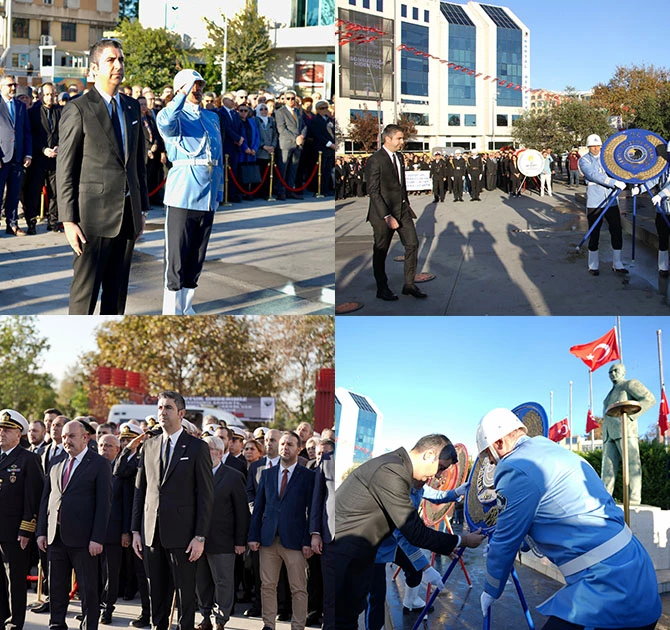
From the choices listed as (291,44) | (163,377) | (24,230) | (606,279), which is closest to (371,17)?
(606,279)

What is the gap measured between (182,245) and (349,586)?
3026 millimetres

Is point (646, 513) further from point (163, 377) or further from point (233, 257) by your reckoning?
point (163, 377)

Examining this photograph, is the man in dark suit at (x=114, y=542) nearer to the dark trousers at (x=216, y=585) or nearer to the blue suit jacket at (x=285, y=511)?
the dark trousers at (x=216, y=585)

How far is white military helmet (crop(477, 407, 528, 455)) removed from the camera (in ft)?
10.1

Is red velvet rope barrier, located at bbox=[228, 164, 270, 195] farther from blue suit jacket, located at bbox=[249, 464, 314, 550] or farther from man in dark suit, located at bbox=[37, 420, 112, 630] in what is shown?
man in dark suit, located at bbox=[37, 420, 112, 630]

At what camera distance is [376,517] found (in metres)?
3.74

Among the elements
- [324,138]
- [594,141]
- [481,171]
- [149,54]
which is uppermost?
[149,54]

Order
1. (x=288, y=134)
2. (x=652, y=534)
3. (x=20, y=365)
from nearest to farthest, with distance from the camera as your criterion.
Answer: (x=652, y=534), (x=288, y=134), (x=20, y=365)

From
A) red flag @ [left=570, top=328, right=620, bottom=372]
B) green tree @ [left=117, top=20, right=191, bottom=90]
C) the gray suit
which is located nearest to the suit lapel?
red flag @ [left=570, top=328, right=620, bottom=372]

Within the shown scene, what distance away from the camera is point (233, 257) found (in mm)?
8320

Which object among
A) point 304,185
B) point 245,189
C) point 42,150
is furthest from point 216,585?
point 304,185

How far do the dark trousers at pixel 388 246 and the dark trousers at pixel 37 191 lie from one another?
467cm

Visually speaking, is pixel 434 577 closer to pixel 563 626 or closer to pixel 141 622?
pixel 563 626

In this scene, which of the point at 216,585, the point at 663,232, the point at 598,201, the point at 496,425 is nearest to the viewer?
the point at 496,425
